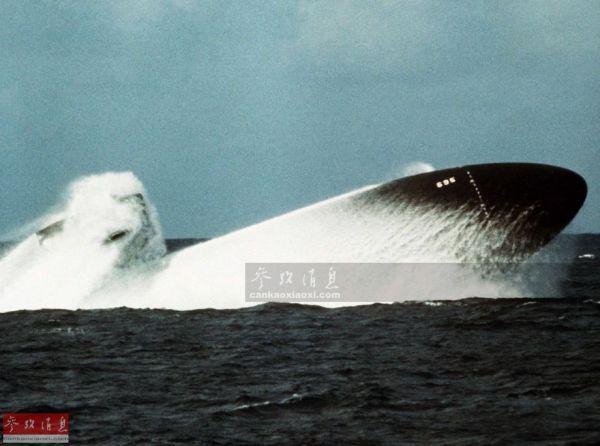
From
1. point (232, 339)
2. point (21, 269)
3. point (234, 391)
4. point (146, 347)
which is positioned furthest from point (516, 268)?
point (21, 269)

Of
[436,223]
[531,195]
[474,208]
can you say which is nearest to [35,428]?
[436,223]

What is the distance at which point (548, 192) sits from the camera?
93.1ft

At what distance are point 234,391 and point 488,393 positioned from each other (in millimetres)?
5006

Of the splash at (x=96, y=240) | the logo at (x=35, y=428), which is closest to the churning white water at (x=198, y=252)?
the splash at (x=96, y=240)

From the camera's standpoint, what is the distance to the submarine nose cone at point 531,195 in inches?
1101

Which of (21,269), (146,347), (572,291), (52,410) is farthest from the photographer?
(572,291)

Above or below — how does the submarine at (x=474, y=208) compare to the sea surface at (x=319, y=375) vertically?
above

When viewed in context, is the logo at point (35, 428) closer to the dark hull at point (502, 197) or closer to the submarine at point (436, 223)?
the submarine at point (436, 223)

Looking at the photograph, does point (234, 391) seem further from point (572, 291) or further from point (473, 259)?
point (572, 291)

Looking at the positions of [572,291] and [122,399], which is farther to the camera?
[572,291]

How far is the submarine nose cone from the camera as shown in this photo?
2795 cm

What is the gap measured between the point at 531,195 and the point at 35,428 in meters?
19.6

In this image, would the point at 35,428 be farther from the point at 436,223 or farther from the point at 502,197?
the point at 502,197

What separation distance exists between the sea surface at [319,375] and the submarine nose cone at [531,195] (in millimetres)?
1688
